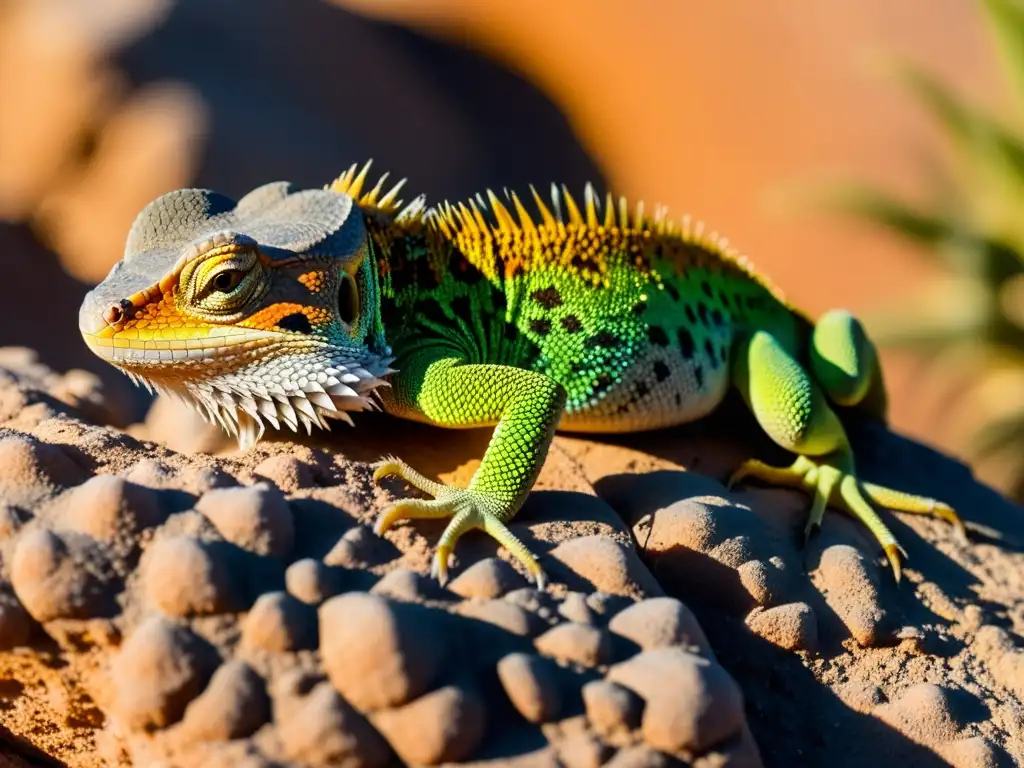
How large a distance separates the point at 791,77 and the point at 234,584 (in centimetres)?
1122

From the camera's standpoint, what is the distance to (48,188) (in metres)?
8.38

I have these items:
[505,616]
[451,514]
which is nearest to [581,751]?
[505,616]

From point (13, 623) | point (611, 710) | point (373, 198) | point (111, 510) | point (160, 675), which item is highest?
point (373, 198)

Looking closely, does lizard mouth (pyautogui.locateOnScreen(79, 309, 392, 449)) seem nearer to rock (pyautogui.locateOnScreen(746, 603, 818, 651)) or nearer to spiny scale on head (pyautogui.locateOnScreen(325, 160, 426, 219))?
spiny scale on head (pyautogui.locateOnScreen(325, 160, 426, 219))

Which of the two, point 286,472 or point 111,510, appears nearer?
point 111,510

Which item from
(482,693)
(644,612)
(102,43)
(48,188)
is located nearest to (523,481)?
(644,612)

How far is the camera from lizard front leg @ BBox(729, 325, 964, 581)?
12.3 ft

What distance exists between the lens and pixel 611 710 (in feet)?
6.83

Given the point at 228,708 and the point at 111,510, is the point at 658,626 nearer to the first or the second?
the point at 228,708

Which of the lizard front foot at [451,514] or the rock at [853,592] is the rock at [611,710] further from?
the rock at [853,592]

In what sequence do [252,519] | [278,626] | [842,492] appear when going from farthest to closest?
[842,492] → [252,519] → [278,626]

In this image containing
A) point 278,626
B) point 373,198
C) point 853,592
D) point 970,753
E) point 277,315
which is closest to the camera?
point 278,626

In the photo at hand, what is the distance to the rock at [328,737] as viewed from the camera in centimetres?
199

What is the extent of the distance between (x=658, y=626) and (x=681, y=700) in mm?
234
